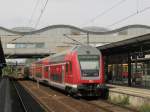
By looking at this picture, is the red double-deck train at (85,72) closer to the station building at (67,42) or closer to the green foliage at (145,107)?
the station building at (67,42)

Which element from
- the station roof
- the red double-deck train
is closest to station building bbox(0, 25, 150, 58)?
Result: the station roof

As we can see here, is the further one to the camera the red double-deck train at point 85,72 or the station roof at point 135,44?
the red double-deck train at point 85,72

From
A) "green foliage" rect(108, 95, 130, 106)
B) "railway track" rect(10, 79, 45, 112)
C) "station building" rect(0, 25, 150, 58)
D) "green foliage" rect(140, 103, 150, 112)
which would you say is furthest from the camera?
"station building" rect(0, 25, 150, 58)

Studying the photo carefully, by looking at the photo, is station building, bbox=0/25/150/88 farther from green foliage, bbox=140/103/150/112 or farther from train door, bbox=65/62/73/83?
green foliage, bbox=140/103/150/112

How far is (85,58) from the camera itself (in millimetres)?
23109

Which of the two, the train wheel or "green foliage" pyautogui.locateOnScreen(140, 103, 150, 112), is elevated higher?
the train wheel

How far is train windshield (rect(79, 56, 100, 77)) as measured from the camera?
22.6 metres

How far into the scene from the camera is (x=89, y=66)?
75.2 ft

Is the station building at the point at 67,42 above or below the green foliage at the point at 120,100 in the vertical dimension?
above

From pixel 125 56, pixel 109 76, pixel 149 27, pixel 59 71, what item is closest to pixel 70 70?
pixel 59 71

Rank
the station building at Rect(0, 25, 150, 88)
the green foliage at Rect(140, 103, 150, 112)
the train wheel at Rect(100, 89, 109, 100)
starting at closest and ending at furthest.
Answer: the green foliage at Rect(140, 103, 150, 112) → the train wheel at Rect(100, 89, 109, 100) → the station building at Rect(0, 25, 150, 88)

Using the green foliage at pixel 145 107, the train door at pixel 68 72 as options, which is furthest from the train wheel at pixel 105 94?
the green foliage at pixel 145 107

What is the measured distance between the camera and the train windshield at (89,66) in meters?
22.6

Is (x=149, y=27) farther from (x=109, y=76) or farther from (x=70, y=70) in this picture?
(x=70, y=70)
